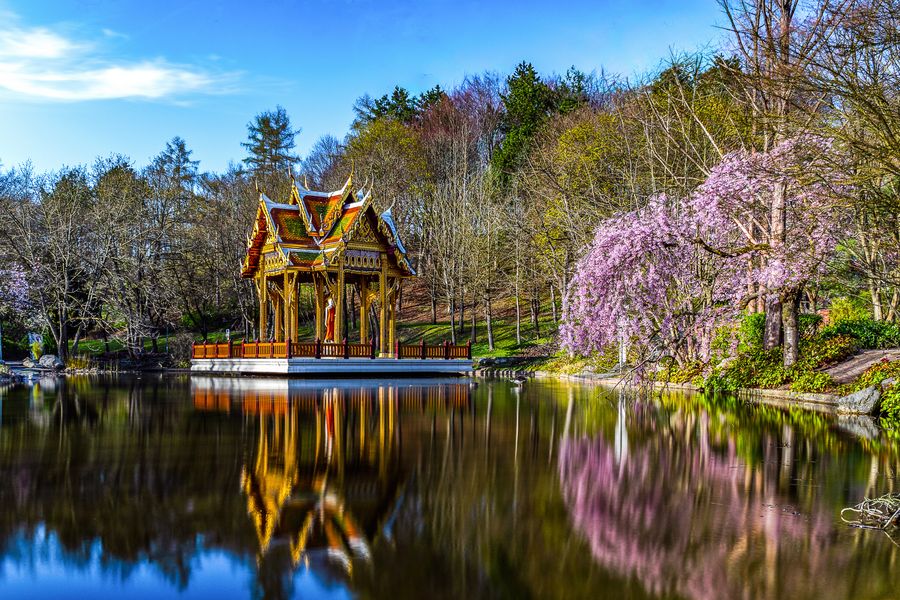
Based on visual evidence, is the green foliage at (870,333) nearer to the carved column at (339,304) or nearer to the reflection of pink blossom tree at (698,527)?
the reflection of pink blossom tree at (698,527)

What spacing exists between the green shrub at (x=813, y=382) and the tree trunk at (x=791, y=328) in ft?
3.00

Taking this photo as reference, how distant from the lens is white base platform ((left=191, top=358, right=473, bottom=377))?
33.1 m

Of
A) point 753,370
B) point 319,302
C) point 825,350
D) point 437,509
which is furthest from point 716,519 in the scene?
point 319,302

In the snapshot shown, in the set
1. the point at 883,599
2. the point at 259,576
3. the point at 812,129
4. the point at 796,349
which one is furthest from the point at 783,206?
the point at 259,576

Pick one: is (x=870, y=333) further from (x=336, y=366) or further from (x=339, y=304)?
(x=339, y=304)

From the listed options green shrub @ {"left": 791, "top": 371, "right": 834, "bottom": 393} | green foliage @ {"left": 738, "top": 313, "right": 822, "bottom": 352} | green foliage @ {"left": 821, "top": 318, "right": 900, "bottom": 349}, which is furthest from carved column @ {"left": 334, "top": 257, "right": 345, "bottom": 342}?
green shrub @ {"left": 791, "top": 371, "right": 834, "bottom": 393}

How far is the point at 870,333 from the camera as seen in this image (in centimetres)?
2369

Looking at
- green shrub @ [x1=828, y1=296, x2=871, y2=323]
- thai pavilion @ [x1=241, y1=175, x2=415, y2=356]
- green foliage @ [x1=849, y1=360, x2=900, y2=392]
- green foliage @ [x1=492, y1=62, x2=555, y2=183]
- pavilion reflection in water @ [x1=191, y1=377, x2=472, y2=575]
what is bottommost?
pavilion reflection in water @ [x1=191, y1=377, x2=472, y2=575]

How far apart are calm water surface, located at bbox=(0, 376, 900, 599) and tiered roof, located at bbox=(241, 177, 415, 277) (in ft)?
68.6

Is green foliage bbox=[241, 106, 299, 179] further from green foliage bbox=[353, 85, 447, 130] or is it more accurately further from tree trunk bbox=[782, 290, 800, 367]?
tree trunk bbox=[782, 290, 800, 367]

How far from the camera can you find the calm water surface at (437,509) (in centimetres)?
545

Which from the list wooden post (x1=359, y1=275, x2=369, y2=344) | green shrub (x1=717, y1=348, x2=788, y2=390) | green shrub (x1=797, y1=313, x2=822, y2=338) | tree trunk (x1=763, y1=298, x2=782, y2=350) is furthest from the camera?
wooden post (x1=359, y1=275, x2=369, y2=344)

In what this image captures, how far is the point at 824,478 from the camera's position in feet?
30.9

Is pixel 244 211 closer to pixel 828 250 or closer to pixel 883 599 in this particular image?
pixel 828 250
